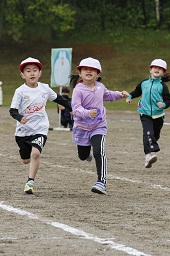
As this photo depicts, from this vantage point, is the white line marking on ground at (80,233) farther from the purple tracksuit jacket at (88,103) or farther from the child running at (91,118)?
the purple tracksuit jacket at (88,103)

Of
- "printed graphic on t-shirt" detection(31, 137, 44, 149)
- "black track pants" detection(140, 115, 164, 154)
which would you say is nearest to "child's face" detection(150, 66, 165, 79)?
"black track pants" detection(140, 115, 164, 154)

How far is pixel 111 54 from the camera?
5672 cm

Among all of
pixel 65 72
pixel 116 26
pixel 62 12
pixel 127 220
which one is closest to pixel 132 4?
pixel 116 26

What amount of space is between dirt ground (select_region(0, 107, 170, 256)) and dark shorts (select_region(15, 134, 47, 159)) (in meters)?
0.53

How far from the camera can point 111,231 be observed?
8000 millimetres

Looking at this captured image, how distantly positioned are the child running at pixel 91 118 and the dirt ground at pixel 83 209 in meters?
0.46

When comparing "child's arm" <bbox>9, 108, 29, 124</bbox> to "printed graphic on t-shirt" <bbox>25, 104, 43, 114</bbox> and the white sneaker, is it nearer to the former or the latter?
"printed graphic on t-shirt" <bbox>25, 104, 43, 114</bbox>

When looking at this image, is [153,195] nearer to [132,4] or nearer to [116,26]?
[116,26]

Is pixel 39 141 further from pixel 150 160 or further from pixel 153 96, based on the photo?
pixel 153 96

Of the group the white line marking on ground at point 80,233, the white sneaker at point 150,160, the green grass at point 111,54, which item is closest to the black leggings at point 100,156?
the white line marking on ground at point 80,233

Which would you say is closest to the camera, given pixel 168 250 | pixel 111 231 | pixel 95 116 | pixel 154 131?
pixel 168 250

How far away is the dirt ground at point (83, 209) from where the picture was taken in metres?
7.27

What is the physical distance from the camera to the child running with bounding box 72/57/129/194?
10969 mm

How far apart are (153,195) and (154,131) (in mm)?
3748
